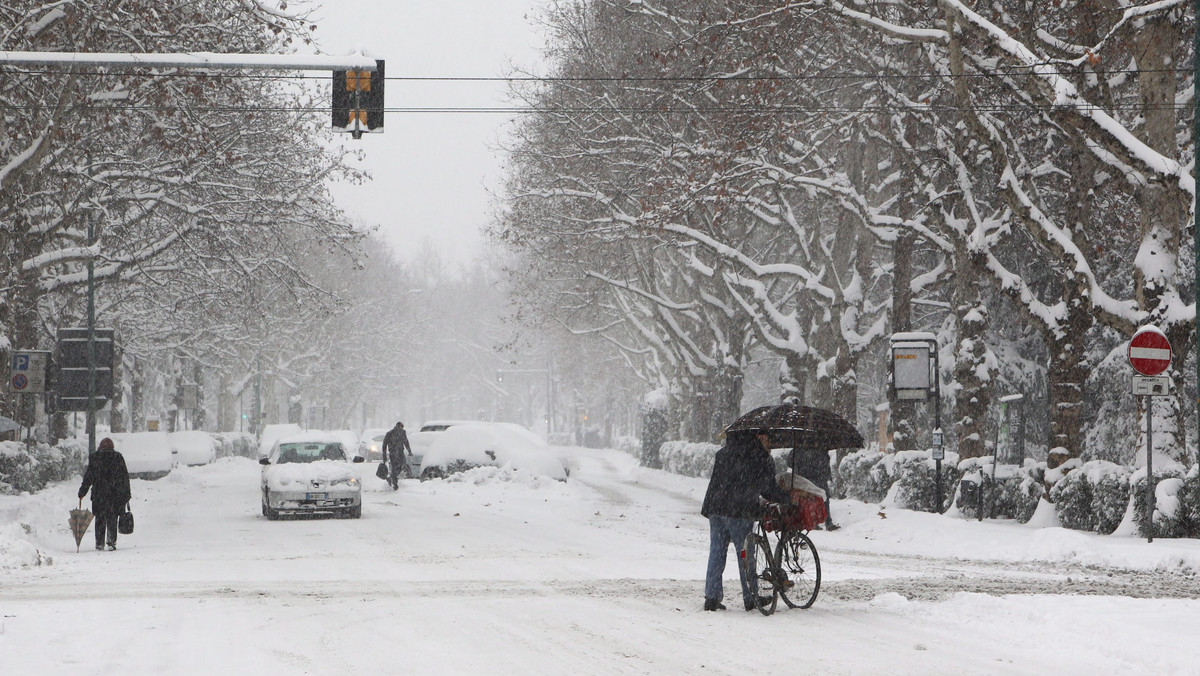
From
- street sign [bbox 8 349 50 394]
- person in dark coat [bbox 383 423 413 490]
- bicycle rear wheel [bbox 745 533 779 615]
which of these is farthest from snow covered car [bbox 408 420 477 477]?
bicycle rear wheel [bbox 745 533 779 615]

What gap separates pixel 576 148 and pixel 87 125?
49.5 feet

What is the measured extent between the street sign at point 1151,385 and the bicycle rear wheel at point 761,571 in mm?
7940

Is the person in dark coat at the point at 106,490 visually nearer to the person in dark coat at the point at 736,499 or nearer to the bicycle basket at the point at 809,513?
the person in dark coat at the point at 736,499

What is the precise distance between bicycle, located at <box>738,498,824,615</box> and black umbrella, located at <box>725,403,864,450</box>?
82 centimetres

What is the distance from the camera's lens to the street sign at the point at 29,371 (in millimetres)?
30562

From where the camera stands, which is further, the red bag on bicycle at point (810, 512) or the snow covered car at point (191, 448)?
the snow covered car at point (191, 448)

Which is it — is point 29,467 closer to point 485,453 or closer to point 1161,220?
point 485,453

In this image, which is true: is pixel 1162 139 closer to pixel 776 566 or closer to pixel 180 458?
pixel 776 566

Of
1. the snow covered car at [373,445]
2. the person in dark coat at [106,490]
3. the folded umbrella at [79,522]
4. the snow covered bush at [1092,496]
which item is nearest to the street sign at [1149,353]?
the snow covered bush at [1092,496]

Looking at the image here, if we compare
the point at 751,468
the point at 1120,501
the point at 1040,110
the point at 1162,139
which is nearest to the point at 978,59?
the point at 1040,110

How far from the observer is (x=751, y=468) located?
1237cm

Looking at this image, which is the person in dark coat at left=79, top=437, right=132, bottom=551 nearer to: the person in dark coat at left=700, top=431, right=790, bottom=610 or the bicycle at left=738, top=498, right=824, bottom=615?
the person in dark coat at left=700, top=431, right=790, bottom=610

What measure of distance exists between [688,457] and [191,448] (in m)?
18.4

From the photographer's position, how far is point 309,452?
2738 cm
